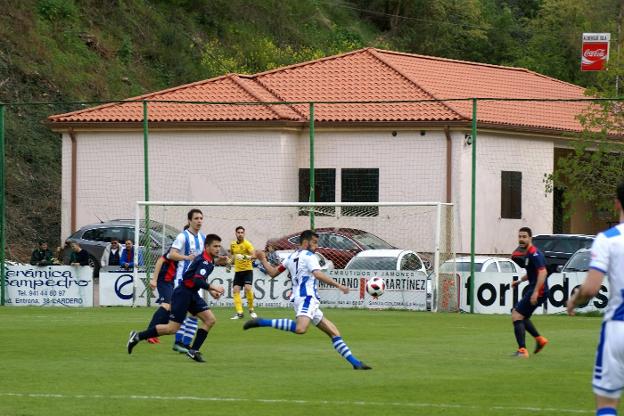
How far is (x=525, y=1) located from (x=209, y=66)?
3923 centimetres

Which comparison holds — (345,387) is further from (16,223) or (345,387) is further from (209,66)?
(209,66)

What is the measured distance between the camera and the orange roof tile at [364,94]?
40.9 meters

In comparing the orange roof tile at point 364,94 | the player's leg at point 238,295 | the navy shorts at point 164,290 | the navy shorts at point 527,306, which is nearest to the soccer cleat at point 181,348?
the navy shorts at point 164,290

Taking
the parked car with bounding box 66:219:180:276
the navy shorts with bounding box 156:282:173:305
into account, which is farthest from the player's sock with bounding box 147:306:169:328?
the parked car with bounding box 66:219:180:276

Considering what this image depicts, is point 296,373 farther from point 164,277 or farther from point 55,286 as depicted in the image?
point 55,286

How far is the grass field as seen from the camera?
12.7 meters

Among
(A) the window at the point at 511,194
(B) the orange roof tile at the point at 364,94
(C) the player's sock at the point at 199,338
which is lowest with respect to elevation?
(C) the player's sock at the point at 199,338

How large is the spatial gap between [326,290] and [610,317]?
22.1 m

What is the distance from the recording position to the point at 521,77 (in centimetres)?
5153

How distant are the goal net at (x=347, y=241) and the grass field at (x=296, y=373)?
19.4 ft

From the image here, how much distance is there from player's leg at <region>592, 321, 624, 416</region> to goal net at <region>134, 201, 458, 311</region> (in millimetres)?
20812

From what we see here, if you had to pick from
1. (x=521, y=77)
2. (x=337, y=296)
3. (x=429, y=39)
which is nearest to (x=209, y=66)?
(x=521, y=77)

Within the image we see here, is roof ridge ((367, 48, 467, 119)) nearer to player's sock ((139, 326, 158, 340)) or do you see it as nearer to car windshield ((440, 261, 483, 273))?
car windshield ((440, 261, 483, 273))

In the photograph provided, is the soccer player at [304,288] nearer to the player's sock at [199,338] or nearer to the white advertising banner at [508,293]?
the player's sock at [199,338]
